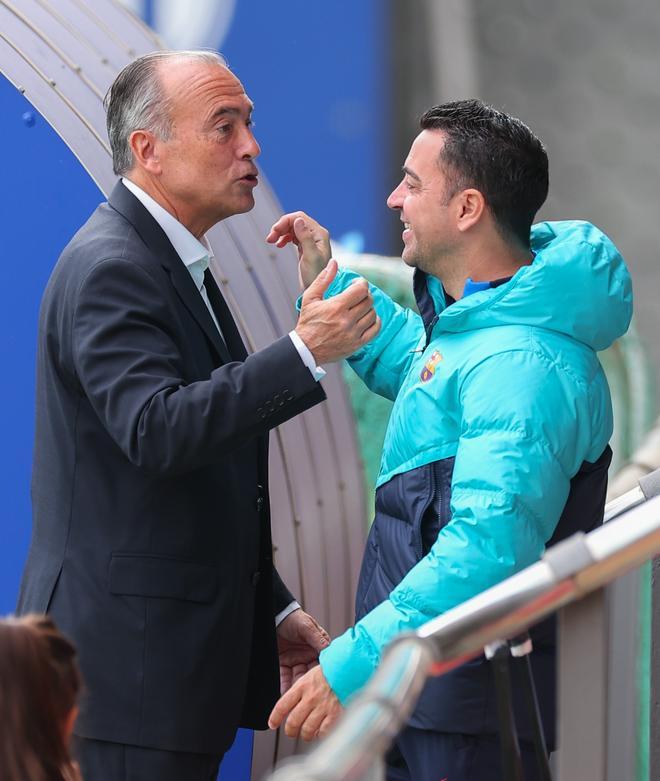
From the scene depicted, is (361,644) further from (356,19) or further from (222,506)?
(356,19)

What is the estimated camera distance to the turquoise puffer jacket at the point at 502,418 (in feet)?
6.75

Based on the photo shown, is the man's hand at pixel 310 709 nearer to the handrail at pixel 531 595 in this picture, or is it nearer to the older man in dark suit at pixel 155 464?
the older man in dark suit at pixel 155 464

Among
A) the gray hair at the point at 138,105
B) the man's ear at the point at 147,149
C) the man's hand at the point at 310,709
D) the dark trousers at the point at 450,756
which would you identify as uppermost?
the gray hair at the point at 138,105

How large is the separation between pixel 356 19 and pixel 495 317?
1.29 m

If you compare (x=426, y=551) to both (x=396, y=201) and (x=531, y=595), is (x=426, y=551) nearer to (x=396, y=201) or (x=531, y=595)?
(x=396, y=201)

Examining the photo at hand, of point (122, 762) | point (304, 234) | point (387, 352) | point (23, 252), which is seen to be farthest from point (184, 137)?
point (122, 762)

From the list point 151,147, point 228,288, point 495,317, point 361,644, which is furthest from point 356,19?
point 361,644

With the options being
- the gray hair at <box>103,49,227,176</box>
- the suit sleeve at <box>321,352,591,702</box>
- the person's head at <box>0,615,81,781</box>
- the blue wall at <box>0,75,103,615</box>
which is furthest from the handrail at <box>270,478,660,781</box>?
the blue wall at <box>0,75,103,615</box>

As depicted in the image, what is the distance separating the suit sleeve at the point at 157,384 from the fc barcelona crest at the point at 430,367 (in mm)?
191

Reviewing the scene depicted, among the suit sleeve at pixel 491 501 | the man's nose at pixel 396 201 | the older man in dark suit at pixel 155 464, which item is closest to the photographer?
the suit sleeve at pixel 491 501

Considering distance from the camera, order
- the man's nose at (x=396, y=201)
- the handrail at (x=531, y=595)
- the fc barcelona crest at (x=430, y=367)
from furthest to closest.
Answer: the man's nose at (x=396, y=201) < the fc barcelona crest at (x=430, y=367) < the handrail at (x=531, y=595)

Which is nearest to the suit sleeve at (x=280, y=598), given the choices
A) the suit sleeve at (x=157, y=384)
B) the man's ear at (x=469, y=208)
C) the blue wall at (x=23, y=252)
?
the suit sleeve at (x=157, y=384)

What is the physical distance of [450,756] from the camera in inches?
87.4

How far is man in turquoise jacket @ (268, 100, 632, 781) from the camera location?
6.80 ft
